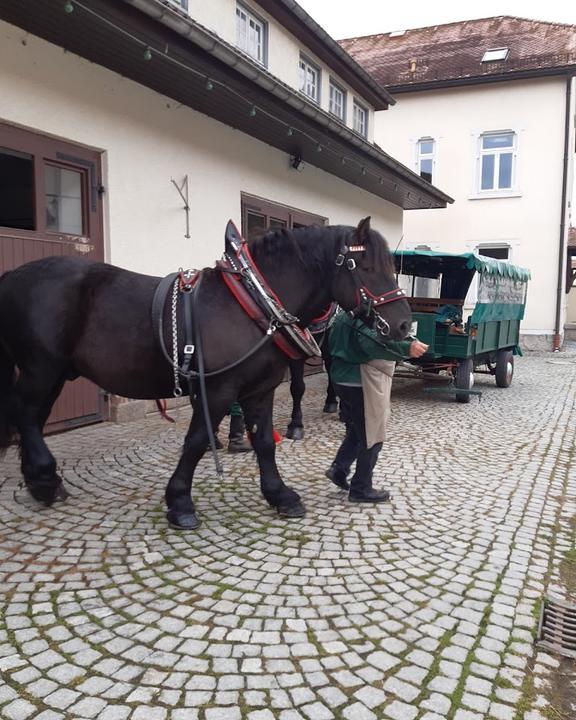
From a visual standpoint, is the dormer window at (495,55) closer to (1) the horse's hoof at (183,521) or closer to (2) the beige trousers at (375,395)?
(2) the beige trousers at (375,395)

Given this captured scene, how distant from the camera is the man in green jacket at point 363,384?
141 inches

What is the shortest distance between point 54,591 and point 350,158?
8503 mm

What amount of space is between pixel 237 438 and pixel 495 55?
61.6ft

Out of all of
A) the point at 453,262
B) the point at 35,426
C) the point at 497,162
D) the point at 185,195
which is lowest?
the point at 35,426

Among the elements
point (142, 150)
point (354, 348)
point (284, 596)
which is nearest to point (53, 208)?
point (142, 150)

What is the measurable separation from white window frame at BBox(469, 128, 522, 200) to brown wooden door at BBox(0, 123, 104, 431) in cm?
1523

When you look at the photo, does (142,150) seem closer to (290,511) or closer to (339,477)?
(339,477)

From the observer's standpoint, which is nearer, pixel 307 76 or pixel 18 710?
pixel 18 710

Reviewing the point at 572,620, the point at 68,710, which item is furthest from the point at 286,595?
the point at 572,620

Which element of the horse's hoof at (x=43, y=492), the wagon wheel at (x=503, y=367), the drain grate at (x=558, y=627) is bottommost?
the drain grate at (x=558, y=627)

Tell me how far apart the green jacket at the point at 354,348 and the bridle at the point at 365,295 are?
0.12m

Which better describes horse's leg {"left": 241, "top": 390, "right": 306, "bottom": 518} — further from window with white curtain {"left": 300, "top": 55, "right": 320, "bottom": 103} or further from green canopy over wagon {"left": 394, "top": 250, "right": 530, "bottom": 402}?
window with white curtain {"left": 300, "top": 55, "right": 320, "bottom": 103}

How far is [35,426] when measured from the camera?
3596 mm

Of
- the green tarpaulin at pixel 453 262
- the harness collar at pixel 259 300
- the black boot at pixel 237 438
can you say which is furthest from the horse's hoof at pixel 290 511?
the green tarpaulin at pixel 453 262
